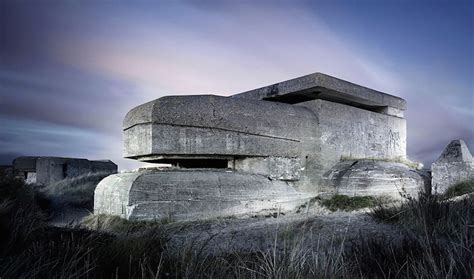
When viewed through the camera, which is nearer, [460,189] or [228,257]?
[228,257]

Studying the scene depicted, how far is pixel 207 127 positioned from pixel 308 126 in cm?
168

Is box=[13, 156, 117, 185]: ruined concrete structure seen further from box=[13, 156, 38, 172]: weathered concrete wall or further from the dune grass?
the dune grass

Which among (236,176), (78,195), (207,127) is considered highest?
(207,127)

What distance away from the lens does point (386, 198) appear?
5.63 metres

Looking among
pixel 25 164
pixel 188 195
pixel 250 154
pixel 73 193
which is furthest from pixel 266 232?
pixel 25 164

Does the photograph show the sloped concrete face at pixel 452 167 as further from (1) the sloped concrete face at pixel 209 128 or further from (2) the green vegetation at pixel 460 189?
(1) the sloped concrete face at pixel 209 128

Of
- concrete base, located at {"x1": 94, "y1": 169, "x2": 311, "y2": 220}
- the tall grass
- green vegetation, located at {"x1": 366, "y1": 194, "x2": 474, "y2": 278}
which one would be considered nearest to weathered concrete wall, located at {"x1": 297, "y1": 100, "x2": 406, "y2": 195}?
concrete base, located at {"x1": 94, "y1": 169, "x2": 311, "y2": 220}

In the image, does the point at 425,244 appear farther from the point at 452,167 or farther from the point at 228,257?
the point at 452,167

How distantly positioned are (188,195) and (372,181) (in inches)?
106

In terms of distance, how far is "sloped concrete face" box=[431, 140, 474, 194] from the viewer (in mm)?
5773

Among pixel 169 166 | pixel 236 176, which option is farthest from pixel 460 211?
pixel 169 166

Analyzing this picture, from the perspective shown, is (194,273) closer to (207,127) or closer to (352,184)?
(207,127)

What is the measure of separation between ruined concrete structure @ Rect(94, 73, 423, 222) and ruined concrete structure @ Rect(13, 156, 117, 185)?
315 inches

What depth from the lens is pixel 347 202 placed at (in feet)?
18.1
